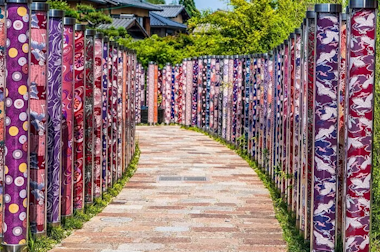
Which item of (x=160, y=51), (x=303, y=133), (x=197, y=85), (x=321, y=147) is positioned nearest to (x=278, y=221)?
(x=303, y=133)

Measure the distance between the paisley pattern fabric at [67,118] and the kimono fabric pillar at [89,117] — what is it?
2.52 feet

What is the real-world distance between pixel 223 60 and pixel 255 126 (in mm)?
4458

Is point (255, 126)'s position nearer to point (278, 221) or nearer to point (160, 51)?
point (278, 221)

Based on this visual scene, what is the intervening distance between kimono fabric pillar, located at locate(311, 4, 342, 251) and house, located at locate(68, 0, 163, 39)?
34332mm

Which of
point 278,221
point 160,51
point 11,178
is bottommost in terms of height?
point 278,221

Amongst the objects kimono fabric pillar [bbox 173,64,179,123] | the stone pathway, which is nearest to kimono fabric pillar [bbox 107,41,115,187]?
the stone pathway

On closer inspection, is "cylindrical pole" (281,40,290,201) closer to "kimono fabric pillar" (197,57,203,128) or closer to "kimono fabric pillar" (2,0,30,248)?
"kimono fabric pillar" (2,0,30,248)

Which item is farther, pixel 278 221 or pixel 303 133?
pixel 278 221

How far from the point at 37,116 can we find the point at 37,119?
0.03 metres

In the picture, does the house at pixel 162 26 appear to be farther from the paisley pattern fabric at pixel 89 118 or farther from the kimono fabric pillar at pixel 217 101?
the paisley pattern fabric at pixel 89 118

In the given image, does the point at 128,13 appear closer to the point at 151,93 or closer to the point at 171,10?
the point at 171,10

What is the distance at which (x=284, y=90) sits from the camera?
745cm

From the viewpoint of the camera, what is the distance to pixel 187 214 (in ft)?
22.4

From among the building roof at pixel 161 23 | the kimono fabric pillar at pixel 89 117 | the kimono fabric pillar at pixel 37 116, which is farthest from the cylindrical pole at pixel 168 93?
the building roof at pixel 161 23
